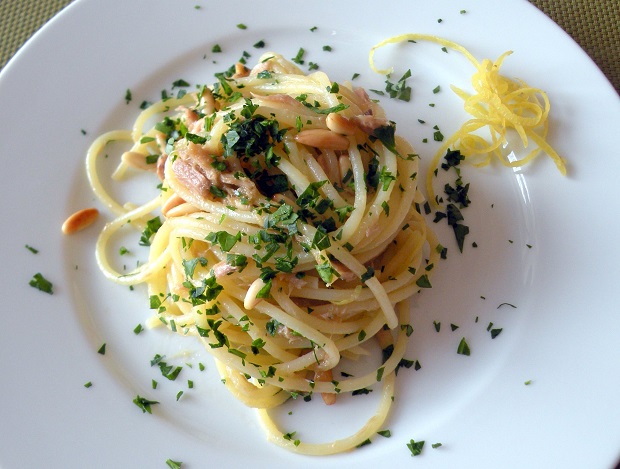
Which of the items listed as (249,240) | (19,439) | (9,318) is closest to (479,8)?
(249,240)

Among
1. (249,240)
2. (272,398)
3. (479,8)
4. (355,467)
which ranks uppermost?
(479,8)

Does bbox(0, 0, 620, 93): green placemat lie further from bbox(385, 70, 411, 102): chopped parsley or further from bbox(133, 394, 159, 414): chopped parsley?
bbox(133, 394, 159, 414): chopped parsley

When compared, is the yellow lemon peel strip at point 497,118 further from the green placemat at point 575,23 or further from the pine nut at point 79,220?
the pine nut at point 79,220

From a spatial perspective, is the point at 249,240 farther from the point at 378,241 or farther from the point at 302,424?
the point at 302,424

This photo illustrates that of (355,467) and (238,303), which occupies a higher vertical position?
(238,303)

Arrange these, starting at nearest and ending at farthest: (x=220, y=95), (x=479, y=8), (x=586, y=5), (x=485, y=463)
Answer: (x=485, y=463) → (x=220, y=95) → (x=479, y=8) → (x=586, y=5)

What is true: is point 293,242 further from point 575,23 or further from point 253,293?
point 575,23
